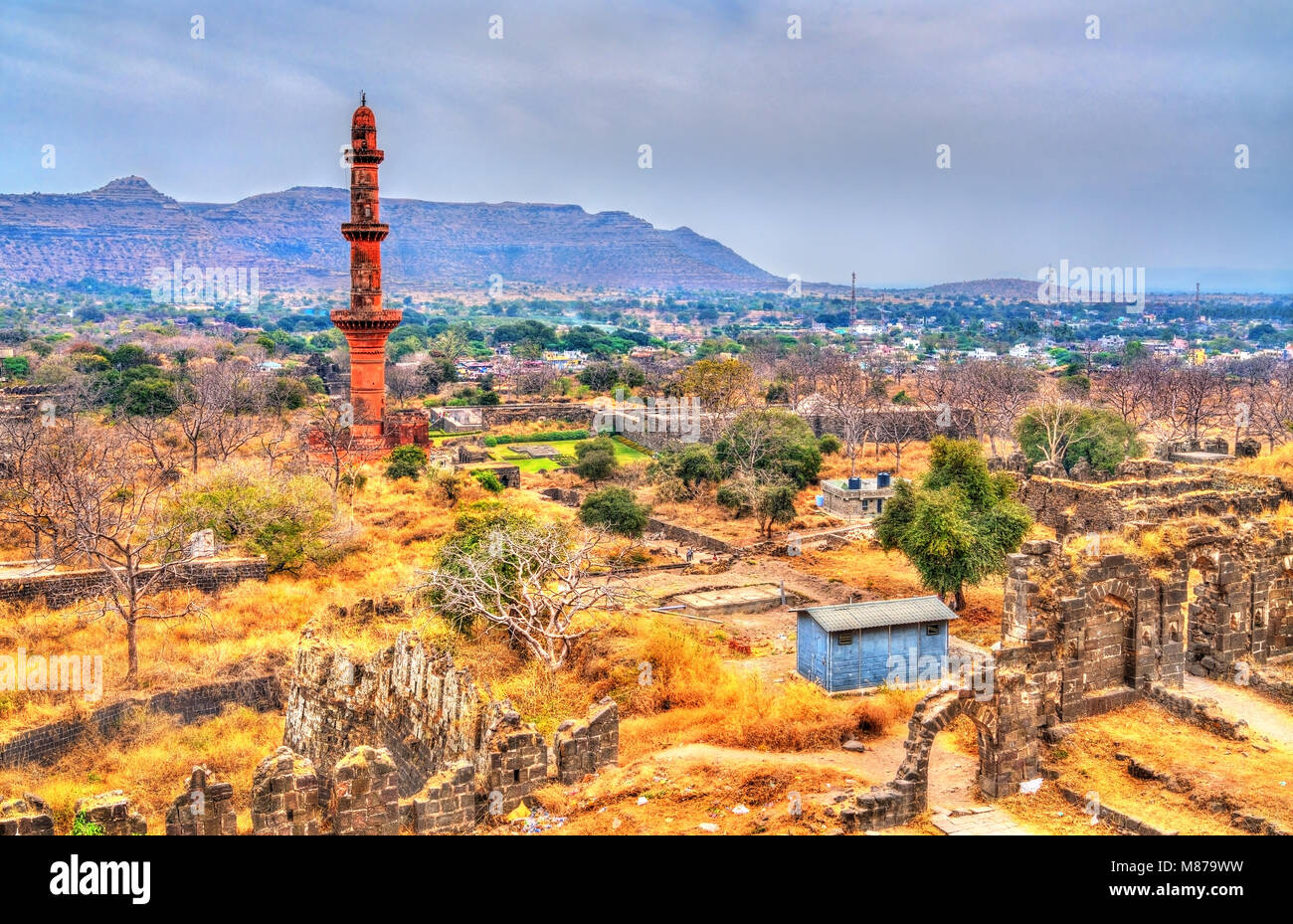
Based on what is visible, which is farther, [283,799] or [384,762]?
[384,762]

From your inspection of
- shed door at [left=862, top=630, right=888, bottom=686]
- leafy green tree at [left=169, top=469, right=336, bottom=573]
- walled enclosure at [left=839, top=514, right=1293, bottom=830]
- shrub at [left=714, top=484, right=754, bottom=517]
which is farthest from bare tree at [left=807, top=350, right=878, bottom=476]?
walled enclosure at [left=839, top=514, right=1293, bottom=830]

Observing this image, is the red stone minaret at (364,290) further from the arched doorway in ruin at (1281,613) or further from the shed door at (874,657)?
the arched doorway in ruin at (1281,613)

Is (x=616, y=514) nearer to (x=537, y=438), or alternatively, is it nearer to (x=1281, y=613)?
(x=1281, y=613)

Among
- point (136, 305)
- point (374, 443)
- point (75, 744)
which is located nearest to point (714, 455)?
point (374, 443)

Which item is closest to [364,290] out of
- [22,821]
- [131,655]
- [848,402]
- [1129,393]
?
[131,655]

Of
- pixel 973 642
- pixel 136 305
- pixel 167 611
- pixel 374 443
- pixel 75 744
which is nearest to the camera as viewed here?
pixel 75 744

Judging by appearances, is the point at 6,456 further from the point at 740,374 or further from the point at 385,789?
the point at 740,374

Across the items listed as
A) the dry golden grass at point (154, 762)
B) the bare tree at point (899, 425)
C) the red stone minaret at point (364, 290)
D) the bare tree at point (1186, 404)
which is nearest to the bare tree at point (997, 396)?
the bare tree at point (899, 425)
